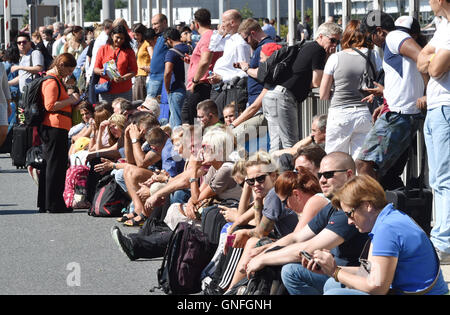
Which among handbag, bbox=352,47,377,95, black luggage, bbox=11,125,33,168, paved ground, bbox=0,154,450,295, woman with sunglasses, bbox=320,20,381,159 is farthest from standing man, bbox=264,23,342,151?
black luggage, bbox=11,125,33,168

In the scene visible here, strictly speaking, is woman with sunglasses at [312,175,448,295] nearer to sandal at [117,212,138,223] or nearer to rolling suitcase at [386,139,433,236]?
rolling suitcase at [386,139,433,236]

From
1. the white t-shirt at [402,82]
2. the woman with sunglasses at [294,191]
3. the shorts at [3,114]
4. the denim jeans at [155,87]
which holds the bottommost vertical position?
the woman with sunglasses at [294,191]

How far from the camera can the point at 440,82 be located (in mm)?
7879

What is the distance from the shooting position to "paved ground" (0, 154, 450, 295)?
823 cm

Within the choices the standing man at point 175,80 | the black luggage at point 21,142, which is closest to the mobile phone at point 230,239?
the standing man at point 175,80

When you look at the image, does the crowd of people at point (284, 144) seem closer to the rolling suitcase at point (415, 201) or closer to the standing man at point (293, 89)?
the standing man at point (293, 89)

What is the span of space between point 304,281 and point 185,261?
1774mm

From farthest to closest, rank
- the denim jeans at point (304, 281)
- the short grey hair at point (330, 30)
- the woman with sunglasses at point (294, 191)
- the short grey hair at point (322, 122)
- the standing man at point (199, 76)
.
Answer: the standing man at point (199, 76) → the short grey hair at point (330, 30) → the short grey hair at point (322, 122) → the woman with sunglasses at point (294, 191) → the denim jeans at point (304, 281)

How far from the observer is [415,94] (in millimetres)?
8469

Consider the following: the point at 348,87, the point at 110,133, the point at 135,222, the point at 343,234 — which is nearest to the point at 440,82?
the point at 348,87

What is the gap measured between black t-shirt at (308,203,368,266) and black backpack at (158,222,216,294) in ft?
5.33

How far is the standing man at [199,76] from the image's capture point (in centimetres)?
1288

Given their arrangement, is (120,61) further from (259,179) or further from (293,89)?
(259,179)

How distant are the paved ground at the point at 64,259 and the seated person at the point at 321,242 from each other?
1.18 metres
